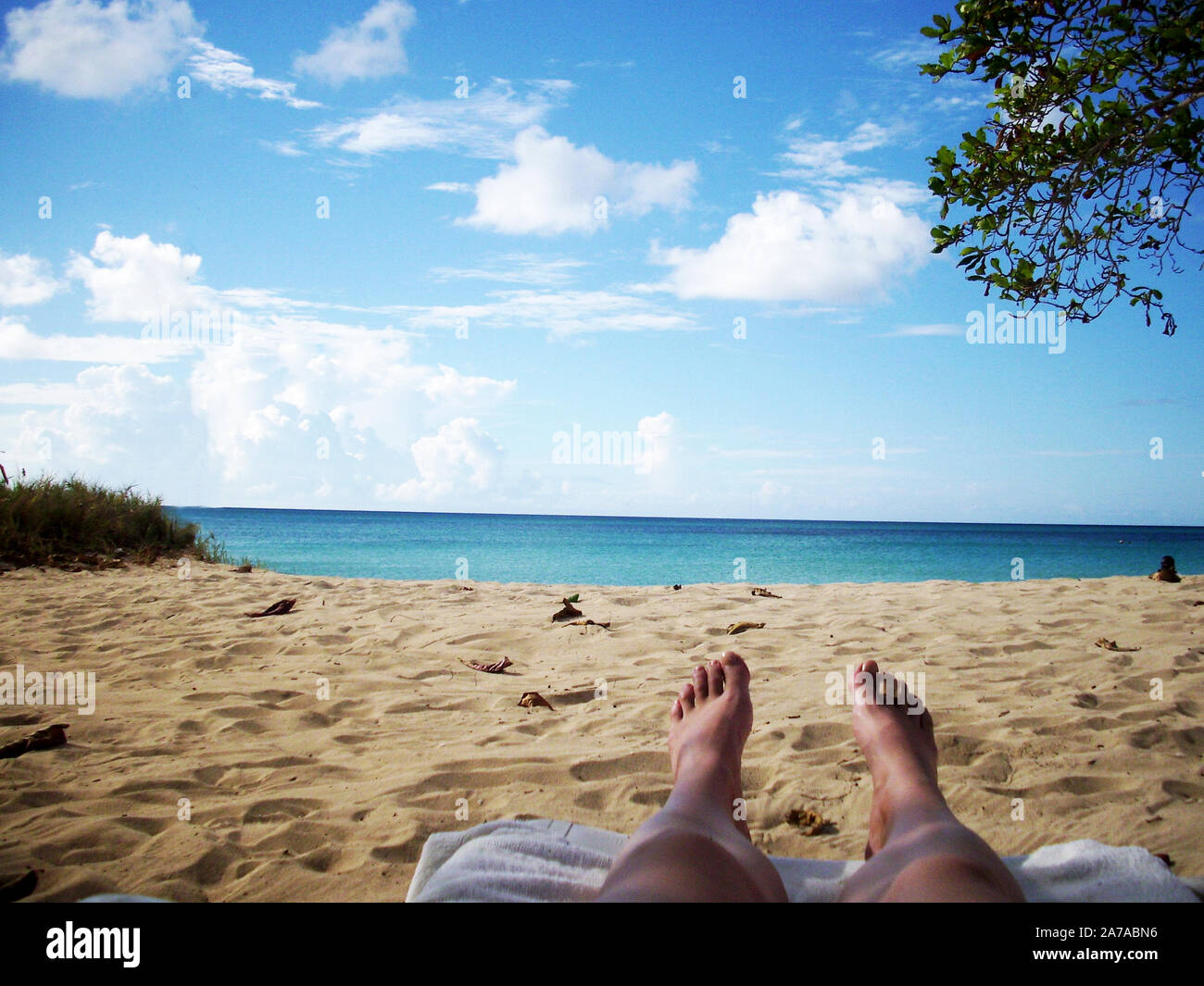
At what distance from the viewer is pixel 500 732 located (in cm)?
298

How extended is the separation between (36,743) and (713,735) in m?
→ 2.73

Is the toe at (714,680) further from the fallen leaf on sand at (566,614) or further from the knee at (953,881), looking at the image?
the fallen leaf on sand at (566,614)

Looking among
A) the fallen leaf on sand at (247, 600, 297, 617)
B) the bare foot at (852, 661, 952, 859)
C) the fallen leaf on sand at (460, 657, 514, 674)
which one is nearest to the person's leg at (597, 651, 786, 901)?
the bare foot at (852, 661, 952, 859)

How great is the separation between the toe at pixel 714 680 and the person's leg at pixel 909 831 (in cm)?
55

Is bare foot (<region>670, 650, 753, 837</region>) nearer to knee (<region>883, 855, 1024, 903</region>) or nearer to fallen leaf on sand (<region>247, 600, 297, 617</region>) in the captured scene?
knee (<region>883, 855, 1024, 903</region>)

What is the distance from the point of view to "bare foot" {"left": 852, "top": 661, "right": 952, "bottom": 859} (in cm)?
189

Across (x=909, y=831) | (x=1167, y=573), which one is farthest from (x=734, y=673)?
(x=1167, y=573)

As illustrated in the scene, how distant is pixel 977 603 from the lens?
560cm

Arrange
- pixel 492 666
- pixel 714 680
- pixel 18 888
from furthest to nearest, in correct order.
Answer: pixel 492 666
pixel 714 680
pixel 18 888

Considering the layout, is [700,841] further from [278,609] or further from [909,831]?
[278,609]

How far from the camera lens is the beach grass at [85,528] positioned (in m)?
7.93

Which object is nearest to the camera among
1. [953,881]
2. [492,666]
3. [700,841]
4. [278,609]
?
[953,881]
